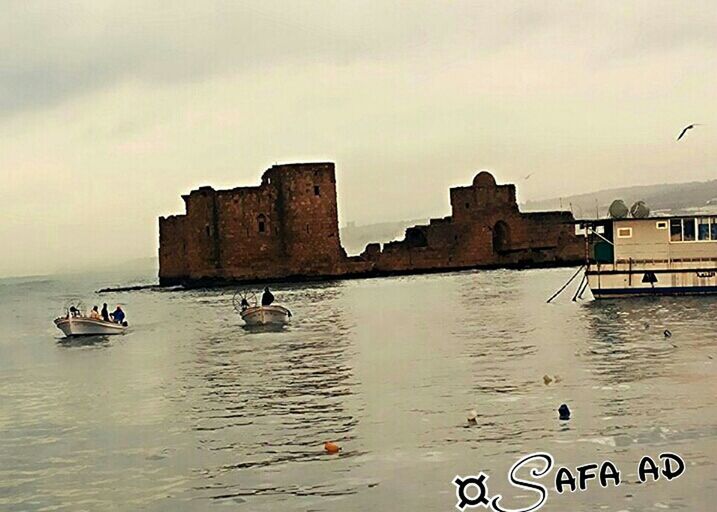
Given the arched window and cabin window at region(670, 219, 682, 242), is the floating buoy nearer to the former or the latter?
cabin window at region(670, 219, 682, 242)

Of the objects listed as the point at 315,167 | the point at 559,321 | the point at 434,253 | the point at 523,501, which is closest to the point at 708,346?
the point at 559,321

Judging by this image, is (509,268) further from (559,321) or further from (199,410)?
(199,410)

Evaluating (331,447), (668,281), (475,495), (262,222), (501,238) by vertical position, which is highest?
(262,222)

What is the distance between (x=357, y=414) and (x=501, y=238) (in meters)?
69.5

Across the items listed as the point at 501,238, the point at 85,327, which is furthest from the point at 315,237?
the point at 85,327

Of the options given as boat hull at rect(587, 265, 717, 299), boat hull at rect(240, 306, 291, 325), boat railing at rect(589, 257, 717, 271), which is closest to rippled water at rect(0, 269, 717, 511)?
boat hull at rect(240, 306, 291, 325)

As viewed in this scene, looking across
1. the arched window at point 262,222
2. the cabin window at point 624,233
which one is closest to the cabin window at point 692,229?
the cabin window at point 624,233

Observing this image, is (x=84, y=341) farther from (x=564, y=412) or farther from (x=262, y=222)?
(x=262, y=222)

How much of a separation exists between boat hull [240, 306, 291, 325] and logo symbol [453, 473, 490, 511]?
23.9m

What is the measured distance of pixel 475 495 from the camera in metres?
11.3

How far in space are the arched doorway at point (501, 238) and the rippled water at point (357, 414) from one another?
162 feet

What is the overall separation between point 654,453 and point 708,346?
11444mm

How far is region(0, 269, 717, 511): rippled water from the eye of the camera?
12.0m

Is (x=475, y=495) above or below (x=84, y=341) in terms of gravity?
below
